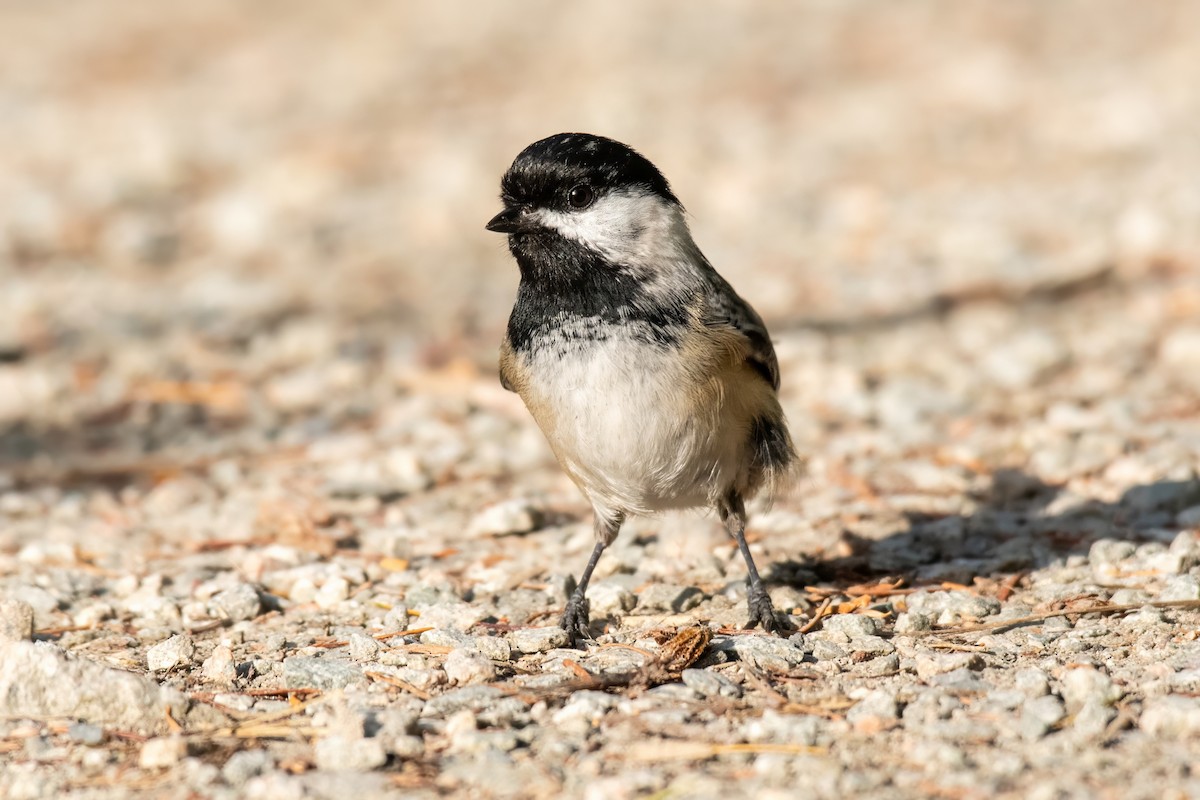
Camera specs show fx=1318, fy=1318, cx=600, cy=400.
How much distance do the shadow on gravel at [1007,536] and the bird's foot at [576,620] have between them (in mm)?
868

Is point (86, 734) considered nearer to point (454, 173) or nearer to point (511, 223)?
point (511, 223)

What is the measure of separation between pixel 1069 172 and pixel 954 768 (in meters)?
7.96

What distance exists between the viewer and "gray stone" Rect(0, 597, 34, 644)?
13.7ft

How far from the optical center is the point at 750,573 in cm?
474

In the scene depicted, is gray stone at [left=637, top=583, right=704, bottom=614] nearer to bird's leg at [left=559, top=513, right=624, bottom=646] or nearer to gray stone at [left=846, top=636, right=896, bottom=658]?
bird's leg at [left=559, top=513, right=624, bottom=646]

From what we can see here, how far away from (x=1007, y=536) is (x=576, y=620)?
194cm

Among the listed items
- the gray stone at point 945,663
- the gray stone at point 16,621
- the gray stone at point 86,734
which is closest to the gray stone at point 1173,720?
the gray stone at point 945,663

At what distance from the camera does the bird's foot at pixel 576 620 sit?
14.6ft

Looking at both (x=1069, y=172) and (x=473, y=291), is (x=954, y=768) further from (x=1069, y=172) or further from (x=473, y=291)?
(x=1069, y=172)

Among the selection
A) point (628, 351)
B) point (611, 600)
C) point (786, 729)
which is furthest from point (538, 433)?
point (786, 729)

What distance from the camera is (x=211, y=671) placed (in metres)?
4.12

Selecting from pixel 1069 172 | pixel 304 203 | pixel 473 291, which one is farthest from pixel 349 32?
pixel 1069 172

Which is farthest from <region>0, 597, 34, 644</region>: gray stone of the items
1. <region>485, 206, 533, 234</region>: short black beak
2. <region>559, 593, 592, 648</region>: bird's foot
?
<region>485, 206, 533, 234</region>: short black beak

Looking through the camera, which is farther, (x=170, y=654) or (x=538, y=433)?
(x=538, y=433)
